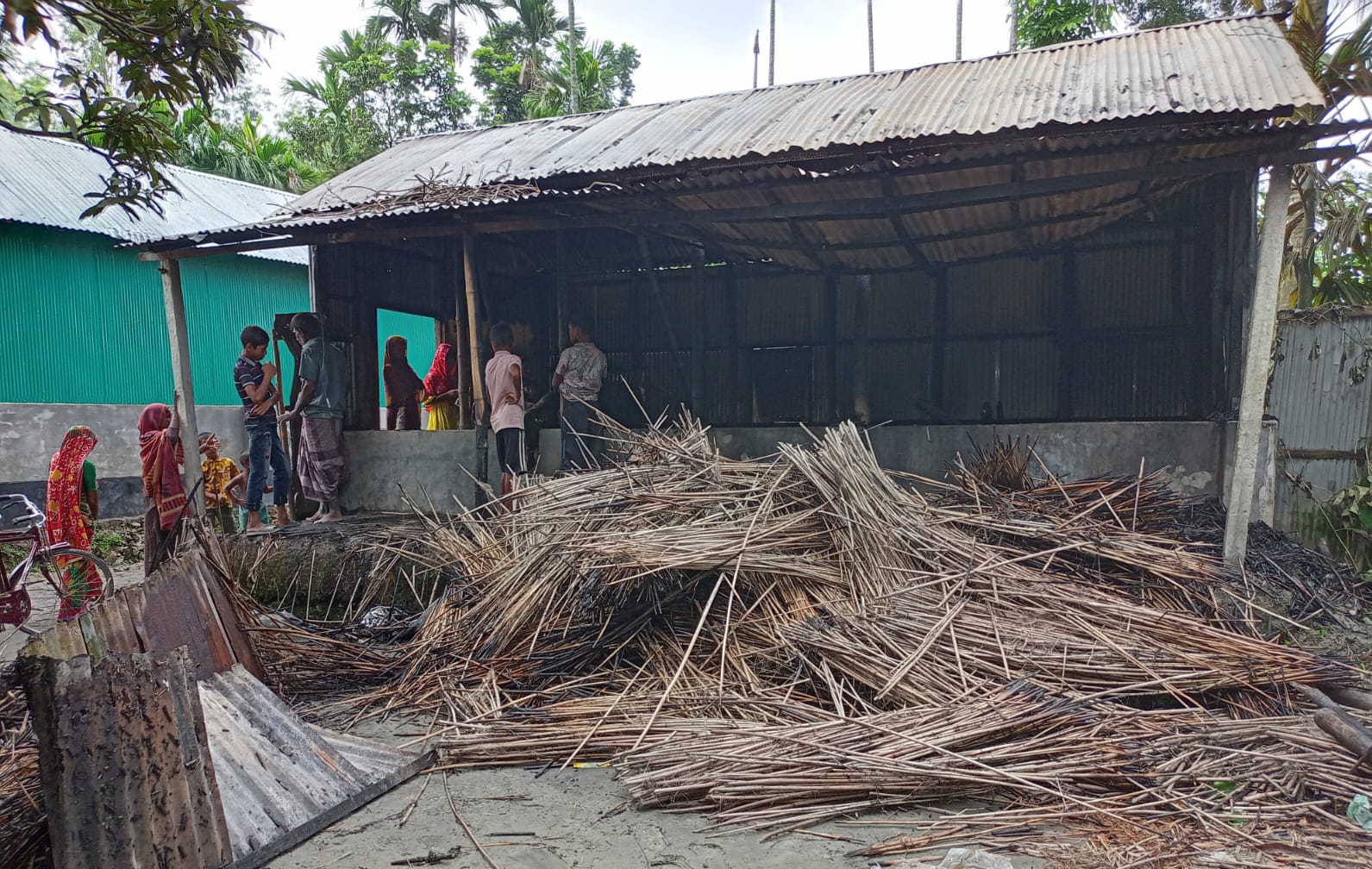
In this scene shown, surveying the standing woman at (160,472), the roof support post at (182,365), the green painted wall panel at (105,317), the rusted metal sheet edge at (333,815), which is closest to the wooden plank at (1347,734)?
the rusted metal sheet edge at (333,815)

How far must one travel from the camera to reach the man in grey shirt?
764cm

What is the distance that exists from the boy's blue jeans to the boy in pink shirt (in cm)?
193

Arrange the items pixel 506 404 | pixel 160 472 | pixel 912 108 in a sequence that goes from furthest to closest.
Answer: pixel 506 404
pixel 160 472
pixel 912 108

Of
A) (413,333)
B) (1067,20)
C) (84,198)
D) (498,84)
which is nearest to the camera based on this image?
(84,198)

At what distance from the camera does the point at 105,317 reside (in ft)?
41.1

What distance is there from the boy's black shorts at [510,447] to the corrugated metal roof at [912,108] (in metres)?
2.05

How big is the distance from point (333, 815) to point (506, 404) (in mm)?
4360

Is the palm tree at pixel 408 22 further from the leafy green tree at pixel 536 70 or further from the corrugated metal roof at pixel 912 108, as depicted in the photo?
the corrugated metal roof at pixel 912 108

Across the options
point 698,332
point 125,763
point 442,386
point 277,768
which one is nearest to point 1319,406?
point 698,332

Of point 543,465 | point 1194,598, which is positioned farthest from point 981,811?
point 543,465

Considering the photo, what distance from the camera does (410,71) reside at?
1964cm

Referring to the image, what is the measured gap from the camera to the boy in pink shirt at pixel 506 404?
7.27m

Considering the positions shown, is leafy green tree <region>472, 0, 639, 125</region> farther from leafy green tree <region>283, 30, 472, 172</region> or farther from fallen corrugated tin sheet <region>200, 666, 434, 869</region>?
fallen corrugated tin sheet <region>200, 666, 434, 869</region>

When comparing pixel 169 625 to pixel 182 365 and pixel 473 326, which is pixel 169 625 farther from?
pixel 182 365
